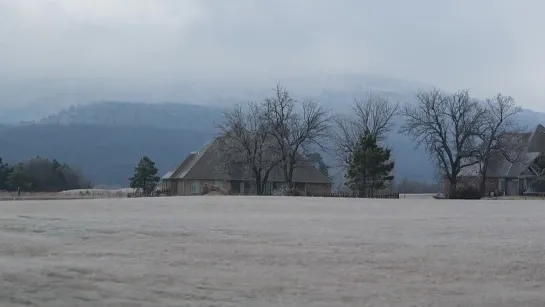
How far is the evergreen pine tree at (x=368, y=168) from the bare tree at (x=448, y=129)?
13.8m

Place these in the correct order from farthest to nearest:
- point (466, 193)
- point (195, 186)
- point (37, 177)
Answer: point (37, 177)
point (195, 186)
point (466, 193)

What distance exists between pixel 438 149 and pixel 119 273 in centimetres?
6657

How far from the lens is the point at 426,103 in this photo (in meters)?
78.2

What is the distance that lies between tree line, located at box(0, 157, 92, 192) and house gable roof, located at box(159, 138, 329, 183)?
1396 centimetres

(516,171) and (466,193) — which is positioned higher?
(516,171)

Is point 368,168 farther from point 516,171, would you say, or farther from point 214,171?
point 516,171

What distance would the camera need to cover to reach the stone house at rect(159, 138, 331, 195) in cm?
7662

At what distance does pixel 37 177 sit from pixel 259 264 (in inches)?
2980

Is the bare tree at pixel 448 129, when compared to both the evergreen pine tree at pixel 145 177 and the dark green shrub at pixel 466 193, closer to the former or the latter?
the dark green shrub at pixel 466 193

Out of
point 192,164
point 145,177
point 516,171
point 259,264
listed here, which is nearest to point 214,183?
point 192,164

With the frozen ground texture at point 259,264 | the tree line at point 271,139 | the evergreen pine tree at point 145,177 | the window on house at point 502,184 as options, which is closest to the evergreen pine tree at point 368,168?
the tree line at point 271,139

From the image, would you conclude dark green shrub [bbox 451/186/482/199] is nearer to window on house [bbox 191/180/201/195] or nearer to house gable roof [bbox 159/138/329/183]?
house gable roof [bbox 159/138/329/183]

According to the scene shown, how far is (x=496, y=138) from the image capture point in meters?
76.9

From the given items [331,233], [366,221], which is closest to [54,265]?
[331,233]
